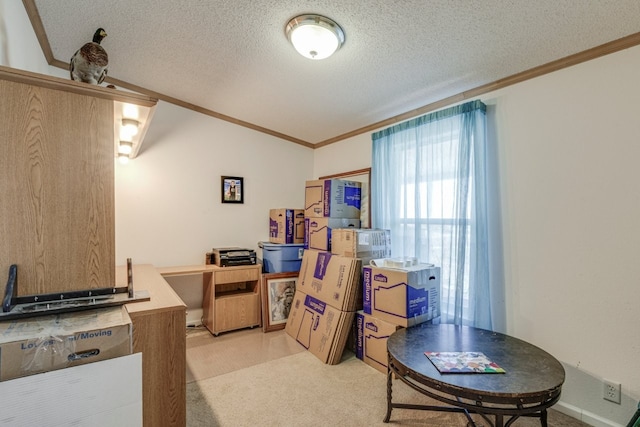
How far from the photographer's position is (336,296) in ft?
9.19

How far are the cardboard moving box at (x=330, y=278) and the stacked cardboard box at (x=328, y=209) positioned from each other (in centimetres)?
17

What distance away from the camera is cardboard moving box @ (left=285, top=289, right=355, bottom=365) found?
265cm

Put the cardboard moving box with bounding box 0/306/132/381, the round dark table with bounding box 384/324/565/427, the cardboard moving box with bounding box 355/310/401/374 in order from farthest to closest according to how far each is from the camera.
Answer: the cardboard moving box with bounding box 355/310/401/374
the round dark table with bounding box 384/324/565/427
the cardboard moving box with bounding box 0/306/132/381

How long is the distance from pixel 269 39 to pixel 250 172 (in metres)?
2.01

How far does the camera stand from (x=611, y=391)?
1754mm

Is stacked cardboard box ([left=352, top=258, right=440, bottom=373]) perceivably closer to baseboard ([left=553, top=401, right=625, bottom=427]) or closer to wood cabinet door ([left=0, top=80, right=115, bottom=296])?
baseboard ([left=553, top=401, right=625, bottom=427])

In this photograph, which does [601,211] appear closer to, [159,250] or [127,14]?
[127,14]

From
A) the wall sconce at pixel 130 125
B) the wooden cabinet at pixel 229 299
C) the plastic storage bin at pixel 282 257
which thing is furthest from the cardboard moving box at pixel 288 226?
the wall sconce at pixel 130 125

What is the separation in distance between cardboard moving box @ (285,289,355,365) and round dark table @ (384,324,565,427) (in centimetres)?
79

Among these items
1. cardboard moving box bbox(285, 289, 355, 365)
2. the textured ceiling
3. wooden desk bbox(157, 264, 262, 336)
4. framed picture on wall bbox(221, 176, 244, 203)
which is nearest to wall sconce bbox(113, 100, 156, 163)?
the textured ceiling

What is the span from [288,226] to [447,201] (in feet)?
6.24

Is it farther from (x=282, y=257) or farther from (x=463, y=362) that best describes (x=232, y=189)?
(x=463, y=362)

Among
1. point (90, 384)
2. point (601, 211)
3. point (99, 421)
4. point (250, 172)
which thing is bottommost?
point (99, 421)

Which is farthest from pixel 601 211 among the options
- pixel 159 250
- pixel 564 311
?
pixel 159 250
